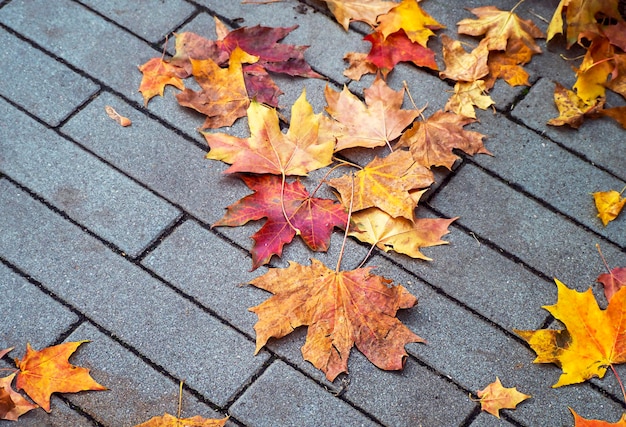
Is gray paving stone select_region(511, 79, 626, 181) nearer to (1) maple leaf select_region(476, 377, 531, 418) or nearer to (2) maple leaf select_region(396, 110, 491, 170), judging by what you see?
(2) maple leaf select_region(396, 110, 491, 170)

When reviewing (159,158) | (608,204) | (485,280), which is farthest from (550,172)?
(159,158)

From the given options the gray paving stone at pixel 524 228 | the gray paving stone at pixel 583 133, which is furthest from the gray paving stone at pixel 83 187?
the gray paving stone at pixel 583 133

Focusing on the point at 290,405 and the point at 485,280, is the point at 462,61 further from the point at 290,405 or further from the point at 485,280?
the point at 290,405

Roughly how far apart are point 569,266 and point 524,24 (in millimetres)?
1037

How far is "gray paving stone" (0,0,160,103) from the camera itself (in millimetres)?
2688

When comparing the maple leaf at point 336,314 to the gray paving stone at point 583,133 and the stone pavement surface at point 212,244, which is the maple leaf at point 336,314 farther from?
the gray paving stone at point 583,133

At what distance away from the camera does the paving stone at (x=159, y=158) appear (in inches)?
94.6

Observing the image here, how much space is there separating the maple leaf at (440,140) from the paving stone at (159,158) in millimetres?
572

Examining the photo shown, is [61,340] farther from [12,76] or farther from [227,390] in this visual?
[12,76]

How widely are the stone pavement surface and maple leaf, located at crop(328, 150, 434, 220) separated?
0.10m

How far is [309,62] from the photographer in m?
2.79

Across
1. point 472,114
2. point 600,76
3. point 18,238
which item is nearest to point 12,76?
point 18,238

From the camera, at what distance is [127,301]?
2.17m

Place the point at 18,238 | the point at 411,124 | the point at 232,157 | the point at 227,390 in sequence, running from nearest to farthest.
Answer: the point at 227,390 → the point at 18,238 → the point at 232,157 → the point at 411,124
